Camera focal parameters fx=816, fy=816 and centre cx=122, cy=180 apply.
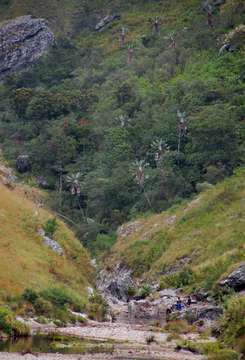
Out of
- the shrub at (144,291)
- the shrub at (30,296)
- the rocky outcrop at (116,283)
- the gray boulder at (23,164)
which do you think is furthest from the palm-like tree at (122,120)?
the shrub at (30,296)

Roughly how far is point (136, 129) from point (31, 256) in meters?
76.6

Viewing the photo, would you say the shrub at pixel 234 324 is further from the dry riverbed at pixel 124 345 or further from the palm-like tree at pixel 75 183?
the palm-like tree at pixel 75 183

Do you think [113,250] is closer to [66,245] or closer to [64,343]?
[66,245]

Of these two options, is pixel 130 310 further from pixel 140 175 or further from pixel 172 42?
pixel 172 42

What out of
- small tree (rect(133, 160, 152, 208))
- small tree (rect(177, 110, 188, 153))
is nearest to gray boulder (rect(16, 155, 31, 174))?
small tree (rect(133, 160, 152, 208))

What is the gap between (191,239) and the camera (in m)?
117

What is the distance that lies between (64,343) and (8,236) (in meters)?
35.9

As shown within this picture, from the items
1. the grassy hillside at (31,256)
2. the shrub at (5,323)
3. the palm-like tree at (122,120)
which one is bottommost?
the shrub at (5,323)

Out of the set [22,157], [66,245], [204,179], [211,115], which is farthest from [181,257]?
[22,157]

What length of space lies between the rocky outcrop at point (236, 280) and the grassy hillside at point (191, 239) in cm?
1177

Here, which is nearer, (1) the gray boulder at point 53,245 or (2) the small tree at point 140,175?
(1) the gray boulder at point 53,245

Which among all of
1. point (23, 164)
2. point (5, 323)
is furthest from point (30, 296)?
point (23, 164)

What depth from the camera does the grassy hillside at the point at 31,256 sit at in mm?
77750

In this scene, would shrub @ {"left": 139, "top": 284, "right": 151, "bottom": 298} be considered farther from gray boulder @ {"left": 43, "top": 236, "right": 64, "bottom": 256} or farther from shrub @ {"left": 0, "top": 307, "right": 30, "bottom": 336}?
shrub @ {"left": 0, "top": 307, "right": 30, "bottom": 336}
